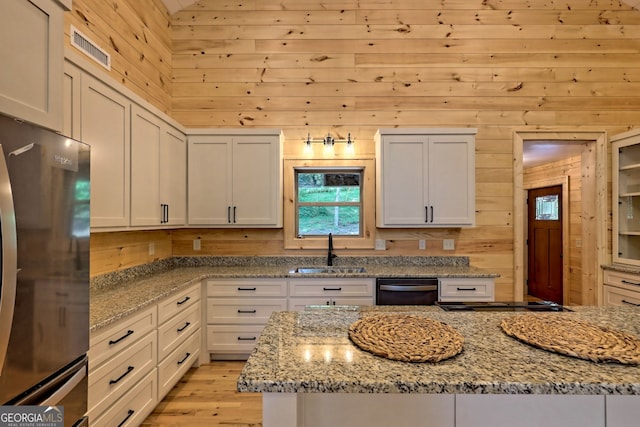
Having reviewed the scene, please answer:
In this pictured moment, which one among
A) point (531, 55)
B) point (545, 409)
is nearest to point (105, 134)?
point (545, 409)

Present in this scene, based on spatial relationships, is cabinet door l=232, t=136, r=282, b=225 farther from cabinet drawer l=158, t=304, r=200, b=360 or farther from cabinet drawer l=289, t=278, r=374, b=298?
cabinet drawer l=158, t=304, r=200, b=360

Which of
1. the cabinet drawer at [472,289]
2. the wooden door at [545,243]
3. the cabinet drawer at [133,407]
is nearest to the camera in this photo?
the cabinet drawer at [133,407]

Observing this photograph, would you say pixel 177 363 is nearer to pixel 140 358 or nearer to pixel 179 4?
pixel 140 358

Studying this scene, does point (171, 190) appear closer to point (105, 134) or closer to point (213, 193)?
point (213, 193)

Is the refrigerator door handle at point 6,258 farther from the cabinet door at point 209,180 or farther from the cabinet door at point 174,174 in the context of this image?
the cabinet door at point 209,180

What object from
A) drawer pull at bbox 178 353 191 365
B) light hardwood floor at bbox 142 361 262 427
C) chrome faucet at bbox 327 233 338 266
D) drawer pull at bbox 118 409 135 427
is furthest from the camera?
chrome faucet at bbox 327 233 338 266

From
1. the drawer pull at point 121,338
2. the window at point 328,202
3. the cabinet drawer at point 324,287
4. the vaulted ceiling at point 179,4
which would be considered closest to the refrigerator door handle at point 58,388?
the drawer pull at point 121,338

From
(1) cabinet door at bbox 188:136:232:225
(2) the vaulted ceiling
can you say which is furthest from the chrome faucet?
(2) the vaulted ceiling

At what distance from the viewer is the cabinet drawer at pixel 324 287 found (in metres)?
2.94

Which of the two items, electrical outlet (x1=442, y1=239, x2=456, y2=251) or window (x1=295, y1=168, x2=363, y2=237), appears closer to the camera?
electrical outlet (x1=442, y1=239, x2=456, y2=251)

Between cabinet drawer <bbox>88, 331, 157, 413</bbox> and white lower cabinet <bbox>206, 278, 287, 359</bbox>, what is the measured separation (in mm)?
798

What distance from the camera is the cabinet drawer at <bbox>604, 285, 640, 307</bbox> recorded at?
3059 mm

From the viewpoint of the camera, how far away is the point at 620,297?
323 centimetres

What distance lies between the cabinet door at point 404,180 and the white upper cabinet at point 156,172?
81.4 inches
